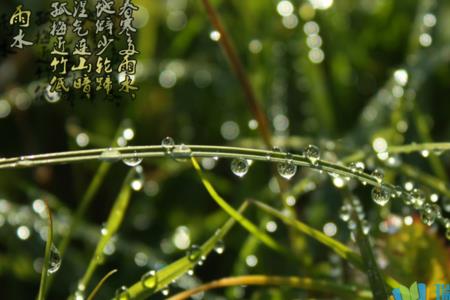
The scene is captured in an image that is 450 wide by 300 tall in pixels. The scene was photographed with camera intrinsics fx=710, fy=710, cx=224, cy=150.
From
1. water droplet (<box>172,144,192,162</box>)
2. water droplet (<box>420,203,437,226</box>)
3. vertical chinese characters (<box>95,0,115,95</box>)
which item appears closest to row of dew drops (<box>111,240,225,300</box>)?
water droplet (<box>172,144,192,162</box>)

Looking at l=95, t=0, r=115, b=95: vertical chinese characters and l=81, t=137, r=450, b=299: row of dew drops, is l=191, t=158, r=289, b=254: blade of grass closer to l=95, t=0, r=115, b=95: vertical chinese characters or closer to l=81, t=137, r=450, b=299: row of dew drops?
l=81, t=137, r=450, b=299: row of dew drops

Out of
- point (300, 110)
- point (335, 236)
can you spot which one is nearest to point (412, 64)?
point (300, 110)

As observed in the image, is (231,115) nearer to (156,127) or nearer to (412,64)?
(156,127)

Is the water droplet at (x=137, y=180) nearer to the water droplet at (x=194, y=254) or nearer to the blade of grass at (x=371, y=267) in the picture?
the water droplet at (x=194, y=254)

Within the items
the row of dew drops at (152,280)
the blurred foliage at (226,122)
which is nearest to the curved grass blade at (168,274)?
the row of dew drops at (152,280)

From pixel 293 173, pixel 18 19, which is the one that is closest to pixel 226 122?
pixel 18 19
